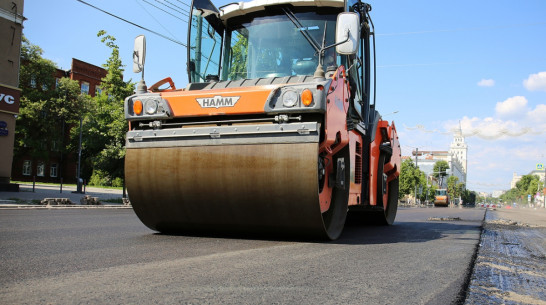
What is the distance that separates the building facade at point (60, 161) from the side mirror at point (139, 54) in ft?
128

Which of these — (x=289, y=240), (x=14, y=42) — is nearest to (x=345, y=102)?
(x=289, y=240)

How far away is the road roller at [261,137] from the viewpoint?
15.1 feet

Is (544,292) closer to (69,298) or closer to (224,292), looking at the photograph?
(224,292)

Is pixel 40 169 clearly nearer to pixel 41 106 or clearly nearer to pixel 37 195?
pixel 41 106

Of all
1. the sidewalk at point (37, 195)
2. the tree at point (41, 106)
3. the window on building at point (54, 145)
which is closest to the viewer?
the sidewalk at point (37, 195)

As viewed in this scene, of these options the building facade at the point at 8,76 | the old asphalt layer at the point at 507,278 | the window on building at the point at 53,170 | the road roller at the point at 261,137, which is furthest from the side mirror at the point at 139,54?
the window on building at the point at 53,170

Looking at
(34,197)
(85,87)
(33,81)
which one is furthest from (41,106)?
(34,197)

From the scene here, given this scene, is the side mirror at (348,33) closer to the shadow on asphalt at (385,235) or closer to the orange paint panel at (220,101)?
the orange paint panel at (220,101)

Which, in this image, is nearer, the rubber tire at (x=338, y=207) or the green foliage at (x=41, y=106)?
the rubber tire at (x=338, y=207)

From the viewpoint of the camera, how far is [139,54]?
5.92m

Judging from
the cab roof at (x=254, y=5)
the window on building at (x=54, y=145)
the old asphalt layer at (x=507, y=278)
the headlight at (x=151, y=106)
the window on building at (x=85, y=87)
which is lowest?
the old asphalt layer at (x=507, y=278)

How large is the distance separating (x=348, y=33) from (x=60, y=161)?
4760 centimetres

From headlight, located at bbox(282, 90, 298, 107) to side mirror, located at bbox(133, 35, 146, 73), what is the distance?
214 centimetres

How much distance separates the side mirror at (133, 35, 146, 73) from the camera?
5871mm
